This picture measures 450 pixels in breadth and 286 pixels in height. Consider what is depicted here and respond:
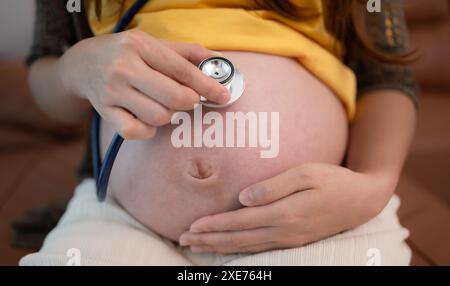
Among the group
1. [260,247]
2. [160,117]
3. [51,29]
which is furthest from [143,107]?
[51,29]

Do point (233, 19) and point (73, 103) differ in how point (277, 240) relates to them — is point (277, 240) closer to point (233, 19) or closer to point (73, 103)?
point (233, 19)

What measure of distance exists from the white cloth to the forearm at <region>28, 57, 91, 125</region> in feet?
0.65

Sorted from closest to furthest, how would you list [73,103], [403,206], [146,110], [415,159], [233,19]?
[146,110] < [233,19] < [73,103] < [403,206] < [415,159]

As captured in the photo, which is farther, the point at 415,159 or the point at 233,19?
the point at 415,159

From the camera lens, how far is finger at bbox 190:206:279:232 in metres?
0.59

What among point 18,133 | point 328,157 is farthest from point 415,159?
point 18,133

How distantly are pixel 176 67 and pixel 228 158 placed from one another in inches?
5.3

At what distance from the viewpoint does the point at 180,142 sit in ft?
1.99

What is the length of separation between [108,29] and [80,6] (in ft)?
0.20

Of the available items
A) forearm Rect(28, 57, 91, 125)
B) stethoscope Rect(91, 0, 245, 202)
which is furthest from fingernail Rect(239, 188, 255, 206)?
forearm Rect(28, 57, 91, 125)

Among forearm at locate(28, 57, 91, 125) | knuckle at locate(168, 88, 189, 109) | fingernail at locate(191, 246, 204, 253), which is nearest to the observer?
knuckle at locate(168, 88, 189, 109)

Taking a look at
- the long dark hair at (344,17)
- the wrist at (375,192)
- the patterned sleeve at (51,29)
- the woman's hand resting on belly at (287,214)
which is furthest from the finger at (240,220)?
the patterned sleeve at (51,29)

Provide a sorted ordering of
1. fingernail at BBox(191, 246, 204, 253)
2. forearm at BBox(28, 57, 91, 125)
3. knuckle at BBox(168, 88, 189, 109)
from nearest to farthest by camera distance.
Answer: knuckle at BBox(168, 88, 189, 109)
fingernail at BBox(191, 246, 204, 253)
forearm at BBox(28, 57, 91, 125)

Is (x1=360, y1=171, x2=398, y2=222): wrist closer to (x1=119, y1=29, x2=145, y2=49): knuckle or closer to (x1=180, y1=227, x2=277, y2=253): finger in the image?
(x1=180, y1=227, x2=277, y2=253): finger
